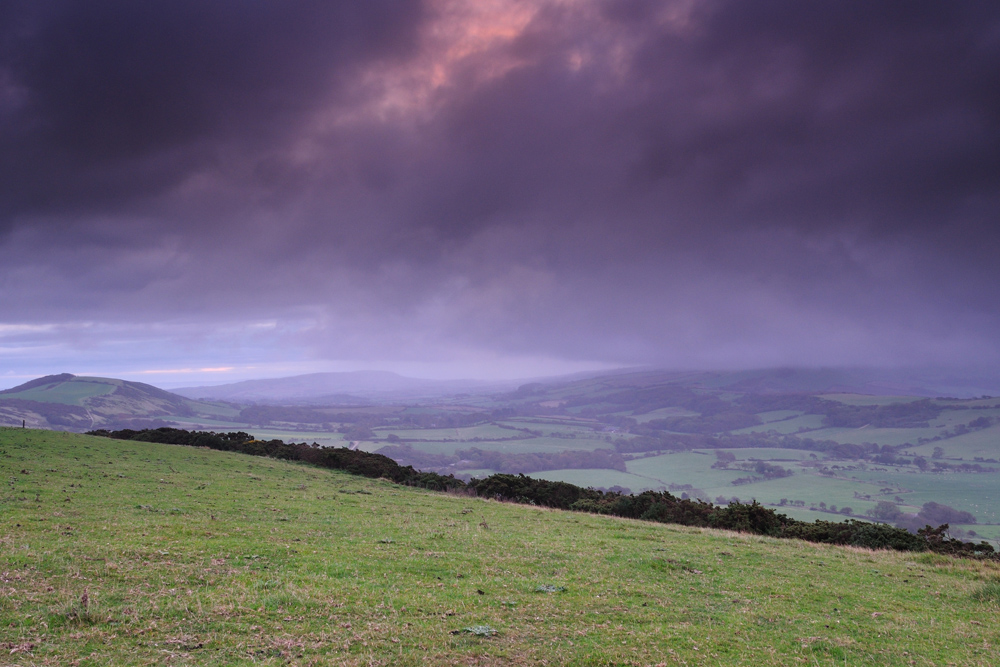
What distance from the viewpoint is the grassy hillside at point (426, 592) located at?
29.6 ft

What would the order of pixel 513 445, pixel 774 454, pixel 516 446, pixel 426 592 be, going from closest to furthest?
pixel 426 592 → pixel 516 446 → pixel 513 445 → pixel 774 454

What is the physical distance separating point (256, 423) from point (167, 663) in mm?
213679

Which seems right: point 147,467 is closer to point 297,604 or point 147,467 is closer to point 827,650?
point 297,604

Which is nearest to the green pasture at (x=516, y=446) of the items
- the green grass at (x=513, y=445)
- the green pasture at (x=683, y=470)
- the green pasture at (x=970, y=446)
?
the green grass at (x=513, y=445)

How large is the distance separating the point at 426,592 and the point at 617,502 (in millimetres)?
30023

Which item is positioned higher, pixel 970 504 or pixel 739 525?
pixel 739 525

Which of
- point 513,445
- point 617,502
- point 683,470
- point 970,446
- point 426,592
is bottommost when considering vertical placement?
point 683,470

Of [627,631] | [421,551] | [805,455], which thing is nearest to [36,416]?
[421,551]

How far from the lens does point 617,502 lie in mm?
39562

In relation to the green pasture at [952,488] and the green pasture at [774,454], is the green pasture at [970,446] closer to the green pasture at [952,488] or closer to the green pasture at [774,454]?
the green pasture at [774,454]

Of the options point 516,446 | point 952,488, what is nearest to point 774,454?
point 952,488

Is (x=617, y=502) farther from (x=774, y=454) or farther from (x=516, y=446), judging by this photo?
(x=774, y=454)

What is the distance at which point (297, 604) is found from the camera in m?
10.9

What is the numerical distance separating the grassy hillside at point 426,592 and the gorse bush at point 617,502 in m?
5.44
